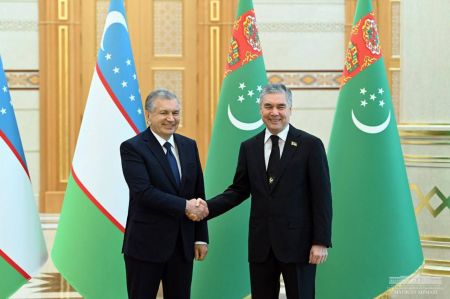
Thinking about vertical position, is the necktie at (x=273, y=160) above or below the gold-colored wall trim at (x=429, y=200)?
above

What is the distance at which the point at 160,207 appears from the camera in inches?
120

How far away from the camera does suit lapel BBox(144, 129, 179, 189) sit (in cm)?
314


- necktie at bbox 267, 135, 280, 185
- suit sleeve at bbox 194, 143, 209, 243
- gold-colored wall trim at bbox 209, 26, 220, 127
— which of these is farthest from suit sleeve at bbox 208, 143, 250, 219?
gold-colored wall trim at bbox 209, 26, 220, 127

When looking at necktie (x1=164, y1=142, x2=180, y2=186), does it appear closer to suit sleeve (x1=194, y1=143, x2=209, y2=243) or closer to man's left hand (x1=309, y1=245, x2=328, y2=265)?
suit sleeve (x1=194, y1=143, x2=209, y2=243)

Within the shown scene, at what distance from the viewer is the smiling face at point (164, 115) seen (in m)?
3.13

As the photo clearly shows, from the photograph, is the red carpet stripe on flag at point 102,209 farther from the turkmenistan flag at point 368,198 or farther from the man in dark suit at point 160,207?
the turkmenistan flag at point 368,198

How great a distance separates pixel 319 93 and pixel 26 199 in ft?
17.1

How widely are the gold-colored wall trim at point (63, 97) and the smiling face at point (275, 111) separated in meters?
5.90

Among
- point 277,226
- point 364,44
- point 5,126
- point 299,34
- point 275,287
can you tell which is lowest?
point 275,287

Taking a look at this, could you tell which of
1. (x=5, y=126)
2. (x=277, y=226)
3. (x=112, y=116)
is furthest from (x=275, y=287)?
(x=5, y=126)

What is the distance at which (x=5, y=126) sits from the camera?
4156mm

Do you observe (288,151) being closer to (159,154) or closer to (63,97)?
(159,154)

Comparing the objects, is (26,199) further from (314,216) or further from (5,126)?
(314,216)

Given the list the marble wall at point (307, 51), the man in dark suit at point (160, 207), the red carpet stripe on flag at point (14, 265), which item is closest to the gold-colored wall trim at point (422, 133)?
the man in dark suit at point (160, 207)
